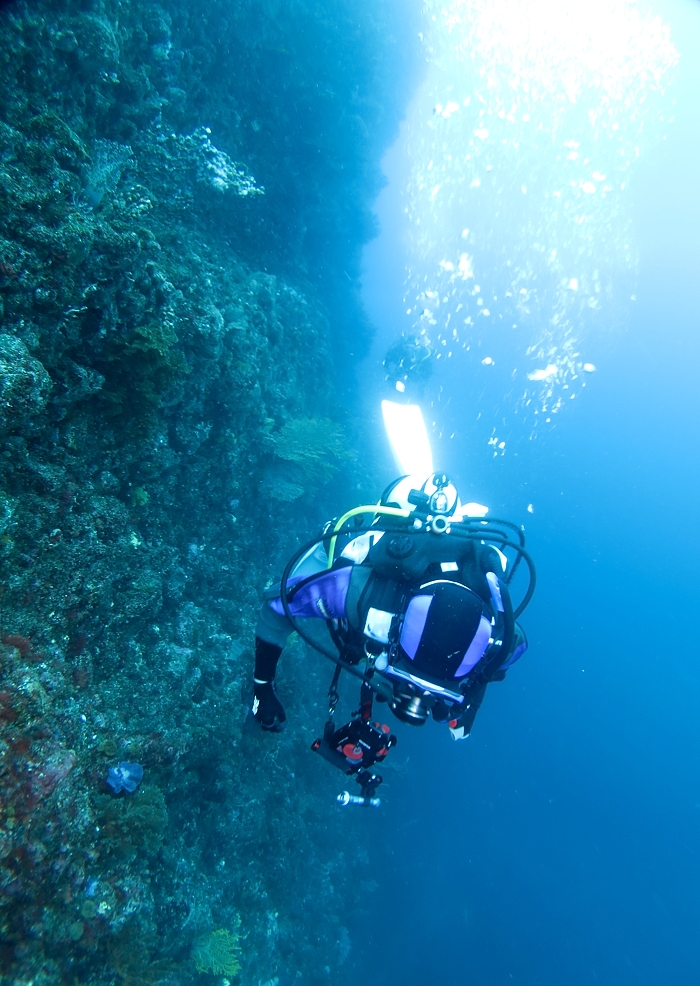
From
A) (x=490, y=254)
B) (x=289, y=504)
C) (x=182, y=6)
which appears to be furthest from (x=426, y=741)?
(x=490, y=254)

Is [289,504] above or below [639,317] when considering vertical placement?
below

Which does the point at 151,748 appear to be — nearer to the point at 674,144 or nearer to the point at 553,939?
the point at 553,939

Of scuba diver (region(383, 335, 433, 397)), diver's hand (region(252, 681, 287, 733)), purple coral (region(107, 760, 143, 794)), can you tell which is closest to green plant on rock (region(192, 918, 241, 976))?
purple coral (region(107, 760, 143, 794))

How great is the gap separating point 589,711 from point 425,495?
41.1m

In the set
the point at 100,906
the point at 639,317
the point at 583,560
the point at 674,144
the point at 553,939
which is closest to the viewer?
the point at 100,906

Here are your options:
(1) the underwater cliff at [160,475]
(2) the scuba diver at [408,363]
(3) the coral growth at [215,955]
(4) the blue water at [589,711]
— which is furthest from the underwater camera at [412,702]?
(2) the scuba diver at [408,363]

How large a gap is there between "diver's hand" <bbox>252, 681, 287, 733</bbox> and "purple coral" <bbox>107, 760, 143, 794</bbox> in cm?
180

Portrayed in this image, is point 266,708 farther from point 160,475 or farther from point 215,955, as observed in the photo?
point 215,955

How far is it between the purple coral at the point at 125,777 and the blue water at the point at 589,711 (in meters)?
9.85

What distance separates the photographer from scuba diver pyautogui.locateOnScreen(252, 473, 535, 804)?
8.47 feet

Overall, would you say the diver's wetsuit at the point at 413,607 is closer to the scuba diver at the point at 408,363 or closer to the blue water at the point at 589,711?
the blue water at the point at 589,711

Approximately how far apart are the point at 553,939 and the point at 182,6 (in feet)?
117

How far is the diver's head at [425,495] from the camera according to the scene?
3365 mm

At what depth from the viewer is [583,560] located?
53.4 metres
